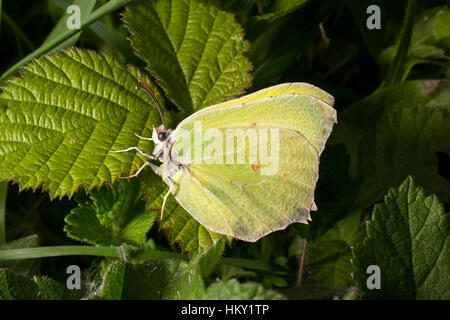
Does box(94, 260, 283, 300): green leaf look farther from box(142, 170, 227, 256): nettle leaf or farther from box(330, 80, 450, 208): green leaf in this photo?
box(330, 80, 450, 208): green leaf

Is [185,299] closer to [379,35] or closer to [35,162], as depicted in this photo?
[35,162]

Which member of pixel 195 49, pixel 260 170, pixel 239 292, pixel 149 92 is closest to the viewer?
pixel 239 292

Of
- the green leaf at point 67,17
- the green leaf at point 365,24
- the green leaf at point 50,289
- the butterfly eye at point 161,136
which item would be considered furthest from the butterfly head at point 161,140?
the green leaf at point 365,24

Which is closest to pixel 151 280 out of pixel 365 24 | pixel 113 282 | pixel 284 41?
pixel 113 282
